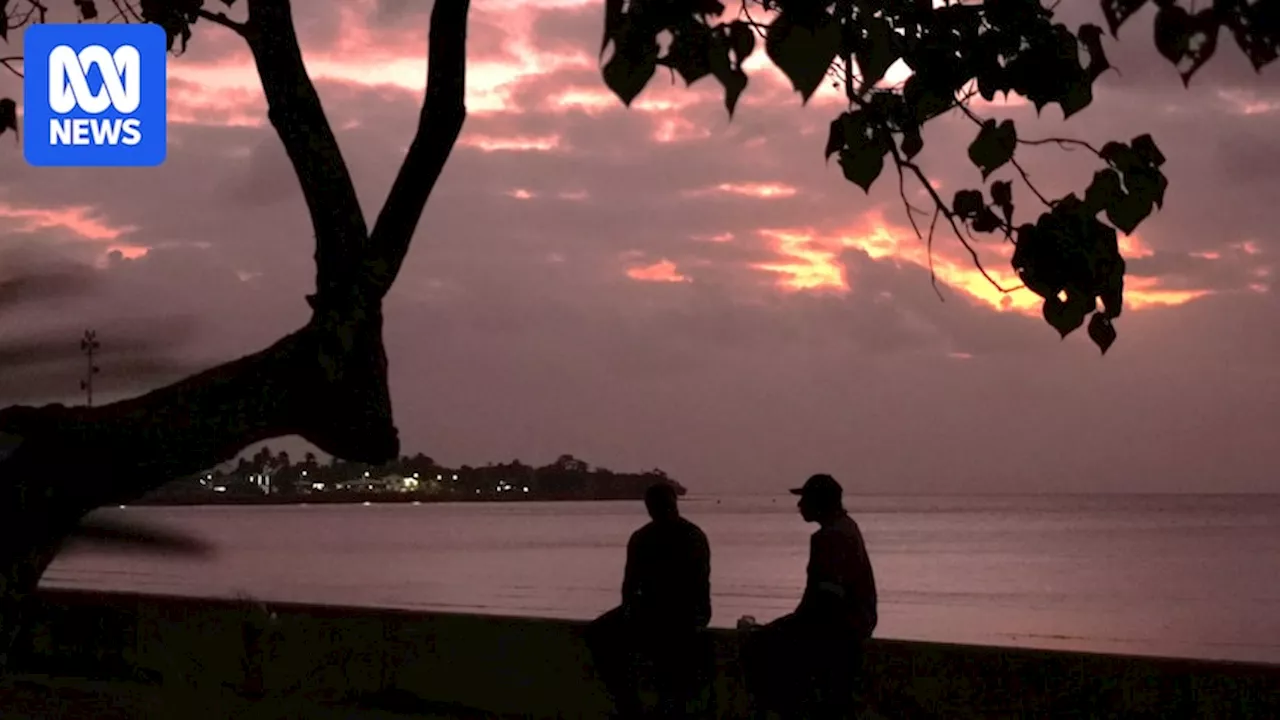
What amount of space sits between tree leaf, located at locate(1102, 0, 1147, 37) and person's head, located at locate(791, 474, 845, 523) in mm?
4852

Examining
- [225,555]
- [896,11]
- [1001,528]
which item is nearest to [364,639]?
[896,11]

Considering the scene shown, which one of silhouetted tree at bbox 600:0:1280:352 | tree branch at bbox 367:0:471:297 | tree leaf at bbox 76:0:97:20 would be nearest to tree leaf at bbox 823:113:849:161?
silhouetted tree at bbox 600:0:1280:352

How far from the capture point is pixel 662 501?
833 cm

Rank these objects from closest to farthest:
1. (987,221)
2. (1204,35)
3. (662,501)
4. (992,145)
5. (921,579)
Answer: (1204,35) < (992,145) < (987,221) < (662,501) < (921,579)

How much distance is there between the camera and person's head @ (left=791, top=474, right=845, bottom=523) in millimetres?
7297

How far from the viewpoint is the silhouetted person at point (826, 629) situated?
7195 millimetres

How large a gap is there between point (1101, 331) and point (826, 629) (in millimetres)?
3397

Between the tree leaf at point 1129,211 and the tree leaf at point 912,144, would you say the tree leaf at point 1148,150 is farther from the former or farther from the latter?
the tree leaf at point 912,144

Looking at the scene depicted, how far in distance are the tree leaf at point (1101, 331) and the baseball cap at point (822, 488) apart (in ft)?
10.8

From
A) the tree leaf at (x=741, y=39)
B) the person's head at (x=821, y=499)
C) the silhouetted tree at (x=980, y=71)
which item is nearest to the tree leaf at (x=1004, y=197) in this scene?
the silhouetted tree at (x=980, y=71)

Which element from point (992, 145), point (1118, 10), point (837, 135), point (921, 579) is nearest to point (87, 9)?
point (837, 135)

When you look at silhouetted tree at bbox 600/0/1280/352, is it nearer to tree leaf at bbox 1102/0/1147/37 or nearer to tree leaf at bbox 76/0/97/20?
tree leaf at bbox 1102/0/1147/37

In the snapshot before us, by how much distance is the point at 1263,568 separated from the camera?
8719cm

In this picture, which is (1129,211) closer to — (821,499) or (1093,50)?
(1093,50)
